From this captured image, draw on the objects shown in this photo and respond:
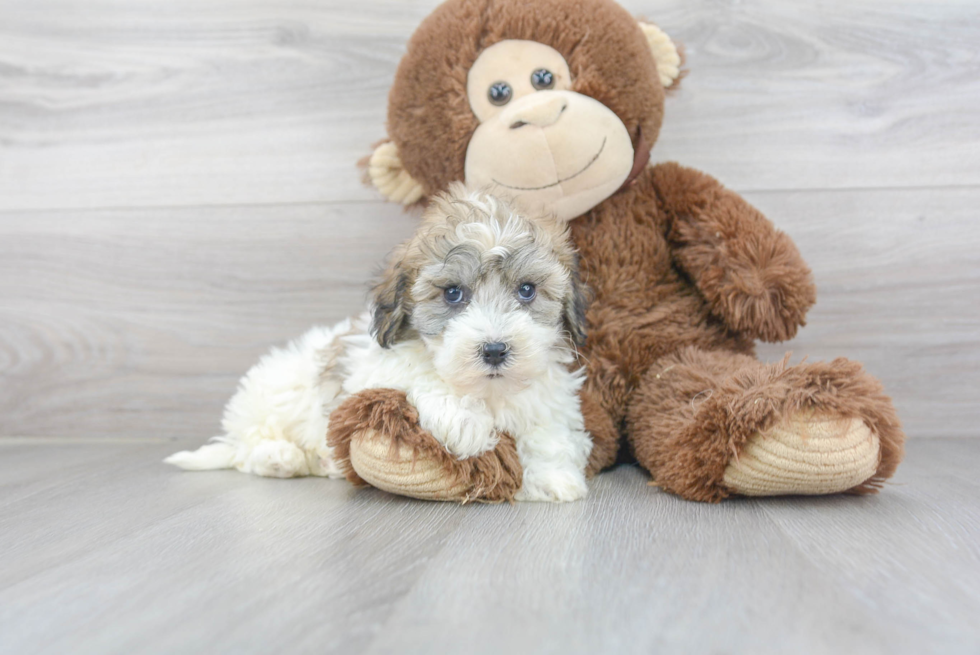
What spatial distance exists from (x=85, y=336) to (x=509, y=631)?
208cm

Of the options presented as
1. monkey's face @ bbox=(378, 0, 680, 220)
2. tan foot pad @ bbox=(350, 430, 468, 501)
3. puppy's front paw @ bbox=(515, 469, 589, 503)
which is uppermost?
monkey's face @ bbox=(378, 0, 680, 220)

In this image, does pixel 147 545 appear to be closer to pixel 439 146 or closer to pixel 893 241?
pixel 439 146

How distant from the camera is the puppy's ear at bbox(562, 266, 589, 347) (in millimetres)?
1552

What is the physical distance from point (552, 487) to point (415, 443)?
30 centimetres

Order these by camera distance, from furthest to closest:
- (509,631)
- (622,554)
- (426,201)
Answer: (426,201) < (622,554) < (509,631)

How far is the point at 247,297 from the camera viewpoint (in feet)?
7.61

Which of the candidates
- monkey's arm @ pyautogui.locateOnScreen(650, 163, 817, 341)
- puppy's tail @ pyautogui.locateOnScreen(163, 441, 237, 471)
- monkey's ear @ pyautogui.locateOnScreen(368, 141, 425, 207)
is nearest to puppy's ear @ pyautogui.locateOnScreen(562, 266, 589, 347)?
monkey's arm @ pyautogui.locateOnScreen(650, 163, 817, 341)

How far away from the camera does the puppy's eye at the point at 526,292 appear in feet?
4.79

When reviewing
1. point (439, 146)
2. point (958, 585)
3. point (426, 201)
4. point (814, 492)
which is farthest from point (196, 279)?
point (958, 585)

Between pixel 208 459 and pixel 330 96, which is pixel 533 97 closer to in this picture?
pixel 330 96

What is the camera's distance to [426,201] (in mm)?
1993

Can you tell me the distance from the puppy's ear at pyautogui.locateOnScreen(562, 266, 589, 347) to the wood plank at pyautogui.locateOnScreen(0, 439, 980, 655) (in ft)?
1.14

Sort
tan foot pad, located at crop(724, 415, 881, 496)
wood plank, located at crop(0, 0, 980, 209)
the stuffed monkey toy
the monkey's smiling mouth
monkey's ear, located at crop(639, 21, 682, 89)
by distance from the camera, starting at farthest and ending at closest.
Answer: wood plank, located at crop(0, 0, 980, 209) → monkey's ear, located at crop(639, 21, 682, 89) → the monkey's smiling mouth → the stuffed monkey toy → tan foot pad, located at crop(724, 415, 881, 496)

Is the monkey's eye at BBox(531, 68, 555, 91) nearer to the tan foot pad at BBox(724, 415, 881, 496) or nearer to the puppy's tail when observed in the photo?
the tan foot pad at BBox(724, 415, 881, 496)
